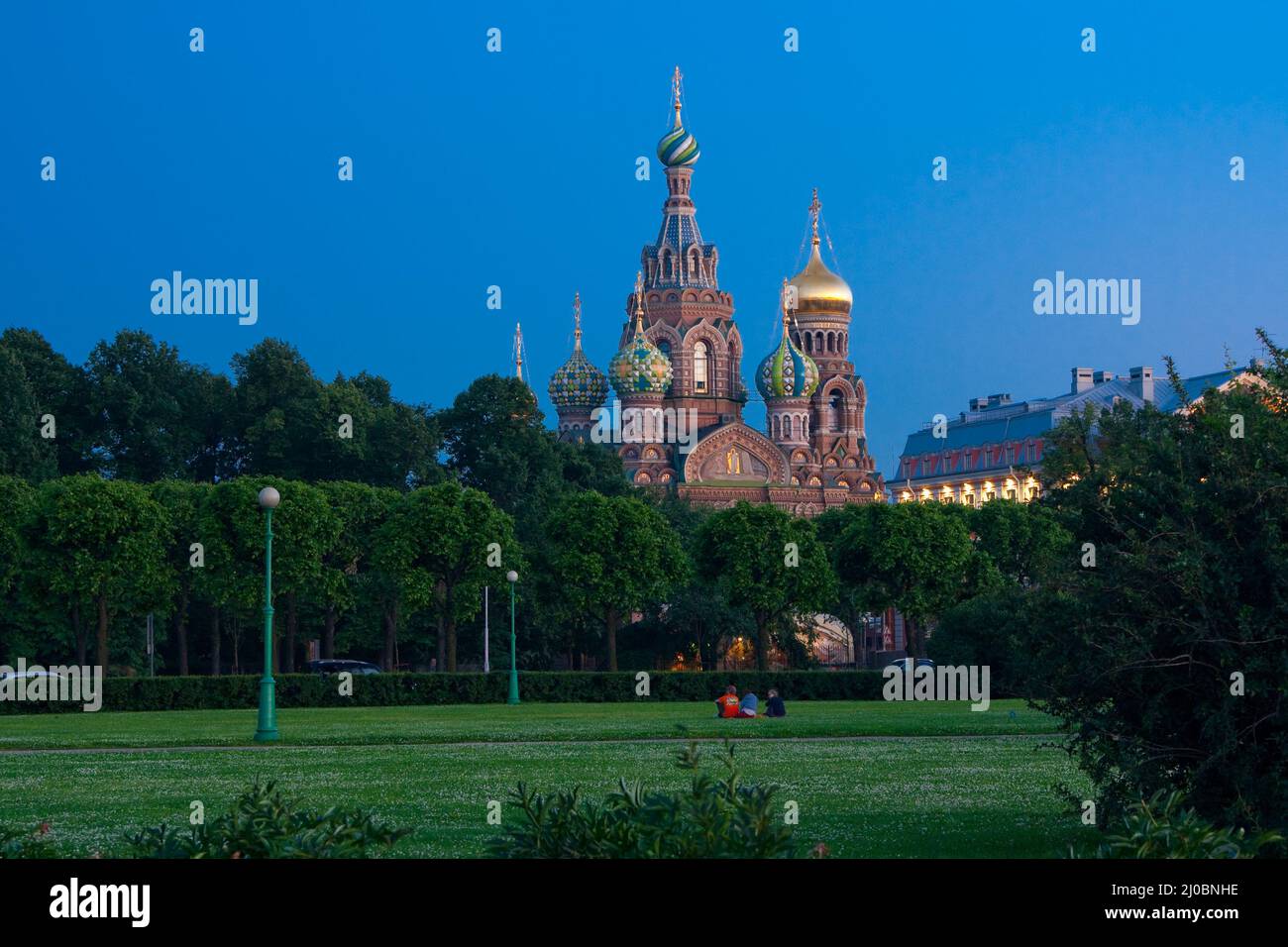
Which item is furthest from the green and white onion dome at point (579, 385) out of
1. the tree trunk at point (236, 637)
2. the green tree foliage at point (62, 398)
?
the tree trunk at point (236, 637)

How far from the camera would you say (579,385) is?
417 feet

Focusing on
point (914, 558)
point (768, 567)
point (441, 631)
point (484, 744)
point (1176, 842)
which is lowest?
point (484, 744)

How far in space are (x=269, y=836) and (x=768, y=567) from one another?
5539 cm

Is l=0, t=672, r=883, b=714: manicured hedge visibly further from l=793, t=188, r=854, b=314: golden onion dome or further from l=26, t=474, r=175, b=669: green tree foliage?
l=793, t=188, r=854, b=314: golden onion dome

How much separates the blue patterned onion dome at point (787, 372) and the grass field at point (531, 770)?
90692 mm

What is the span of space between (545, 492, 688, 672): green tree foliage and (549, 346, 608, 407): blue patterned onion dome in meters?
60.5

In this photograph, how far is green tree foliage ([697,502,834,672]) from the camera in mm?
64812

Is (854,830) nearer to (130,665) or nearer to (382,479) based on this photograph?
(130,665)

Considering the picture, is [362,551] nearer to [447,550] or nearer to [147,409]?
[447,550]

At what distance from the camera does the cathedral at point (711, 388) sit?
4916 inches

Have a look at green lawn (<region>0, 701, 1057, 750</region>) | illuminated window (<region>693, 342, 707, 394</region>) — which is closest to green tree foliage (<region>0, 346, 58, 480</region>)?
green lawn (<region>0, 701, 1057, 750</region>)

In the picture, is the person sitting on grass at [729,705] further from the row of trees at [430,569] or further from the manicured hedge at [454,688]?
the row of trees at [430,569]

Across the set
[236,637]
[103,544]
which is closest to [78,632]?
[103,544]

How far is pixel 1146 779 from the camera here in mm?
13852
